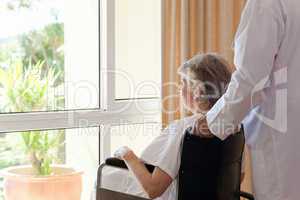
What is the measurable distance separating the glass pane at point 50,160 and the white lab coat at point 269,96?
3.76 feet

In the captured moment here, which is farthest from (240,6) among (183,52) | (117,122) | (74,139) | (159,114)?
(74,139)

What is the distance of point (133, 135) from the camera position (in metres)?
2.99

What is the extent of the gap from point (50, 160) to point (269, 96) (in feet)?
4.88

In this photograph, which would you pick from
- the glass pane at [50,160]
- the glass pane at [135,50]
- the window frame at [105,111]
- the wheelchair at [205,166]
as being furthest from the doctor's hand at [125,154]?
the glass pane at [135,50]

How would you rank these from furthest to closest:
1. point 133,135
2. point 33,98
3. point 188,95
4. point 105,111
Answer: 1. point 133,135
2. point 105,111
3. point 33,98
4. point 188,95

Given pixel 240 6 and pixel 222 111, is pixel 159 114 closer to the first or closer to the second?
pixel 240 6

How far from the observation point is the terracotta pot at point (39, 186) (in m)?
2.57

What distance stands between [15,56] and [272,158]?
1.55 metres

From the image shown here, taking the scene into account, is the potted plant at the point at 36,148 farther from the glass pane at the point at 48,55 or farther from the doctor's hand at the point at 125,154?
the doctor's hand at the point at 125,154

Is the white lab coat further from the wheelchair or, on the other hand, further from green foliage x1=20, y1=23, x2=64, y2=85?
green foliage x1=20, y1=23, x2=64, y2=85

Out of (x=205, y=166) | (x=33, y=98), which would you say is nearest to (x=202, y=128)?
(x=205, y=166)

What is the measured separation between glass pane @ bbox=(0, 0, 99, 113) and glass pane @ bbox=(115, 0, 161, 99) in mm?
139

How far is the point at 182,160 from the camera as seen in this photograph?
5.65 ft

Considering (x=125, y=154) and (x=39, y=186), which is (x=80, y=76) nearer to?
(x=39, y=186)
